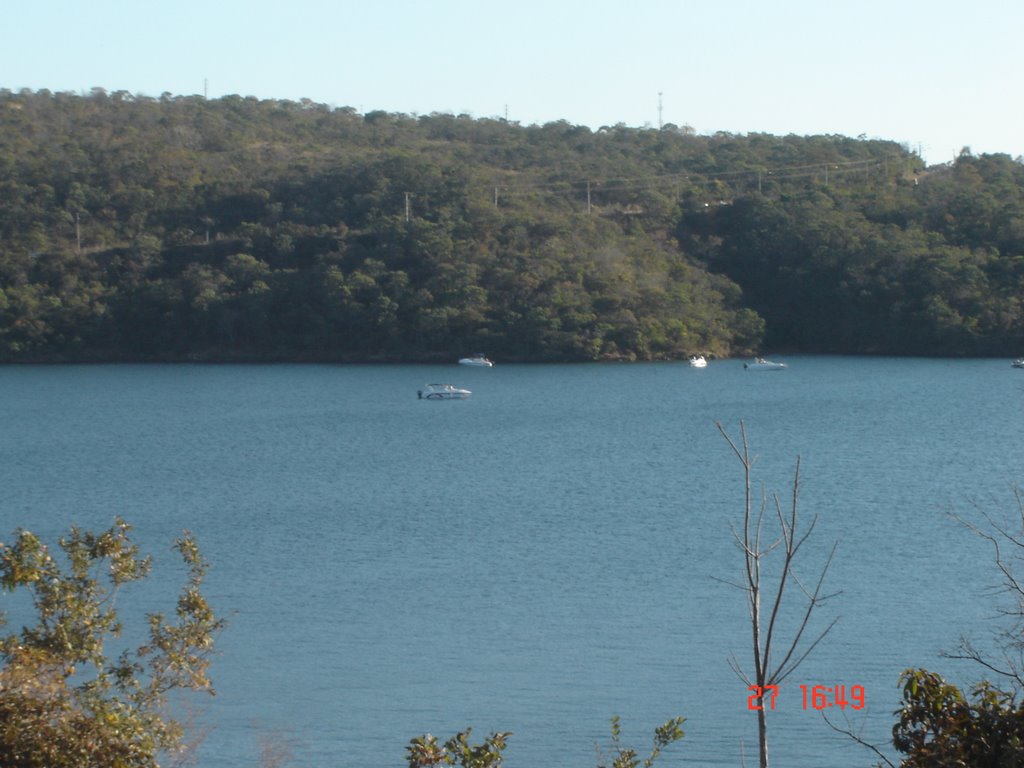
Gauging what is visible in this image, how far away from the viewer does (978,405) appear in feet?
192

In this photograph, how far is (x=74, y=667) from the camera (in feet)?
30.0

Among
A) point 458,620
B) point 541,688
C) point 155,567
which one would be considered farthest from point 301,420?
point 541,688

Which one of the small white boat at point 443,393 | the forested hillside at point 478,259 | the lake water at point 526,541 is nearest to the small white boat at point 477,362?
the forested hillside at point 478,259

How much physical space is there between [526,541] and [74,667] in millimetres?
21387

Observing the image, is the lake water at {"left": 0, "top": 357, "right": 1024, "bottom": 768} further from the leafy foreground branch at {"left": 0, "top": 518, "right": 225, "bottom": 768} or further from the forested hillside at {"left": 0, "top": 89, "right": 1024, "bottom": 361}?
the forested hillside at {"left": 0, "top": 89, "right": 1024, "bottom": 361}

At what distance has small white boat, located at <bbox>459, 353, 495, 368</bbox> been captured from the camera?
3152 inches

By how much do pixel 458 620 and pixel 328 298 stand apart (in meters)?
64.0

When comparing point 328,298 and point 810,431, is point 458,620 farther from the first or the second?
point 328,298

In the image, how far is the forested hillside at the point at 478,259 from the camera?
84.4 metres

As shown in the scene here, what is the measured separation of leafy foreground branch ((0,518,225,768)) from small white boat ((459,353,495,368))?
228ft
